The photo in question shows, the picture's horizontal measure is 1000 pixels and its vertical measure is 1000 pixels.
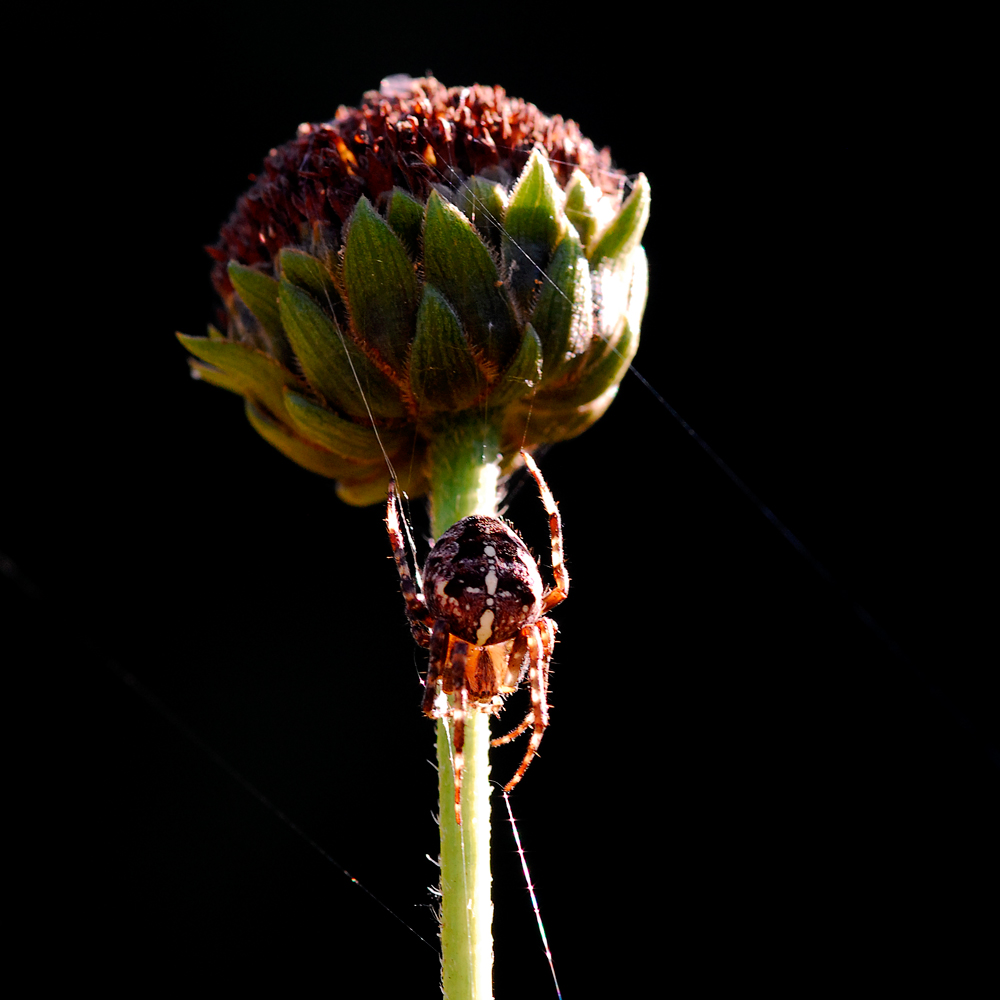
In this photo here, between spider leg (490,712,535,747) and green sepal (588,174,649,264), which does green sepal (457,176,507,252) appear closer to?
green sepal (588,174,649,264)

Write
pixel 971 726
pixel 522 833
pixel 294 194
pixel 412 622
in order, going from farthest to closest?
pixel 522 833 < pixel 412 622 < pixel 294 194 < pixel 971 726

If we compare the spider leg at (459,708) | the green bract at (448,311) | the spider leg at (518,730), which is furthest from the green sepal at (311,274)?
the spider leg at (518,730)

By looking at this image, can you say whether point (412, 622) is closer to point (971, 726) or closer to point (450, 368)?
point (450, 368)

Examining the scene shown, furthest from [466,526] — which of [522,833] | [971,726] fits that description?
[522,833]

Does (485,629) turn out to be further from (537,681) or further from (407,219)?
(407,219)

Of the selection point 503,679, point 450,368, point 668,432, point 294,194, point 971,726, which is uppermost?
point 668,432

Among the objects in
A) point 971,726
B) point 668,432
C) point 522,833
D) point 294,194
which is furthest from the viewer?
point 668,432

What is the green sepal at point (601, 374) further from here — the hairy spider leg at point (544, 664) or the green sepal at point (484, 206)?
the hairy spider leg at point (544, 664)
